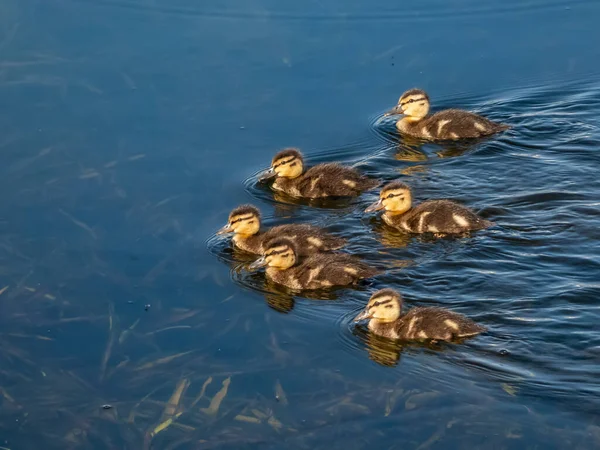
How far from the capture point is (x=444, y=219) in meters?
6.94

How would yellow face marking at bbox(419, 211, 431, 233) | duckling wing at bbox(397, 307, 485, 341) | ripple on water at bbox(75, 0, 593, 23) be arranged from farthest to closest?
ripple on water at bbox(75, 0, 593, 23) → yellow face marking at bbox(419, 211, 431, 233) → duckling wing at bbox(397, 307, 485, 341)

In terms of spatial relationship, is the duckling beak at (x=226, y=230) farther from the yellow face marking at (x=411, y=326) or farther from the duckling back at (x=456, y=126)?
the duckling back at (x=456, y=126)

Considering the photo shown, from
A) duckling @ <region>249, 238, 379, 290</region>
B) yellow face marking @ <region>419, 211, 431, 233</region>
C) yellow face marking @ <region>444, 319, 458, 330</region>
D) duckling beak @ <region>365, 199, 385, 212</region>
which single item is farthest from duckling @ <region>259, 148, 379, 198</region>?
yellow face marking @ <region>444, 319, 458, 330</region>

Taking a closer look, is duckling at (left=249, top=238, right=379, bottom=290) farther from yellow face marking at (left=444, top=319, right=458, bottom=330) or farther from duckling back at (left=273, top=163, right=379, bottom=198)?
duckling back at (left=273, top=163, right=379, bottom=198)

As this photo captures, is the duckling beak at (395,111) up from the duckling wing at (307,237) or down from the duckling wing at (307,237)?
up

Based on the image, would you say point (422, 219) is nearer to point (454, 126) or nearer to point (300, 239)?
point (300, 239)

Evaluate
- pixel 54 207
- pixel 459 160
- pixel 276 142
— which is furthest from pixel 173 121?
pixel 459 160

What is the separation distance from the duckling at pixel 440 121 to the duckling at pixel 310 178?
2.65 feet

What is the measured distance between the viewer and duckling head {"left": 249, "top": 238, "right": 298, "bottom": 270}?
6.58m

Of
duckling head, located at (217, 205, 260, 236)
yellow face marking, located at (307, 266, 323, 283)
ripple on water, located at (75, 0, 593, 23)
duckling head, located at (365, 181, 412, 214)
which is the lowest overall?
yellow face marking, located at (307, 266, 323, 283)

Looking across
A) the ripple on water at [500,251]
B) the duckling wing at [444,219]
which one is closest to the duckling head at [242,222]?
the ripple on water at [500,251]

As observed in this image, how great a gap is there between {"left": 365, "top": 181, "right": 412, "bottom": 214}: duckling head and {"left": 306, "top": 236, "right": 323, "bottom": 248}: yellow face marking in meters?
0.51

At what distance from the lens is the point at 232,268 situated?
6777 millimetres

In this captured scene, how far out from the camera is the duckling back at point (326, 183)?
7.54 metres
